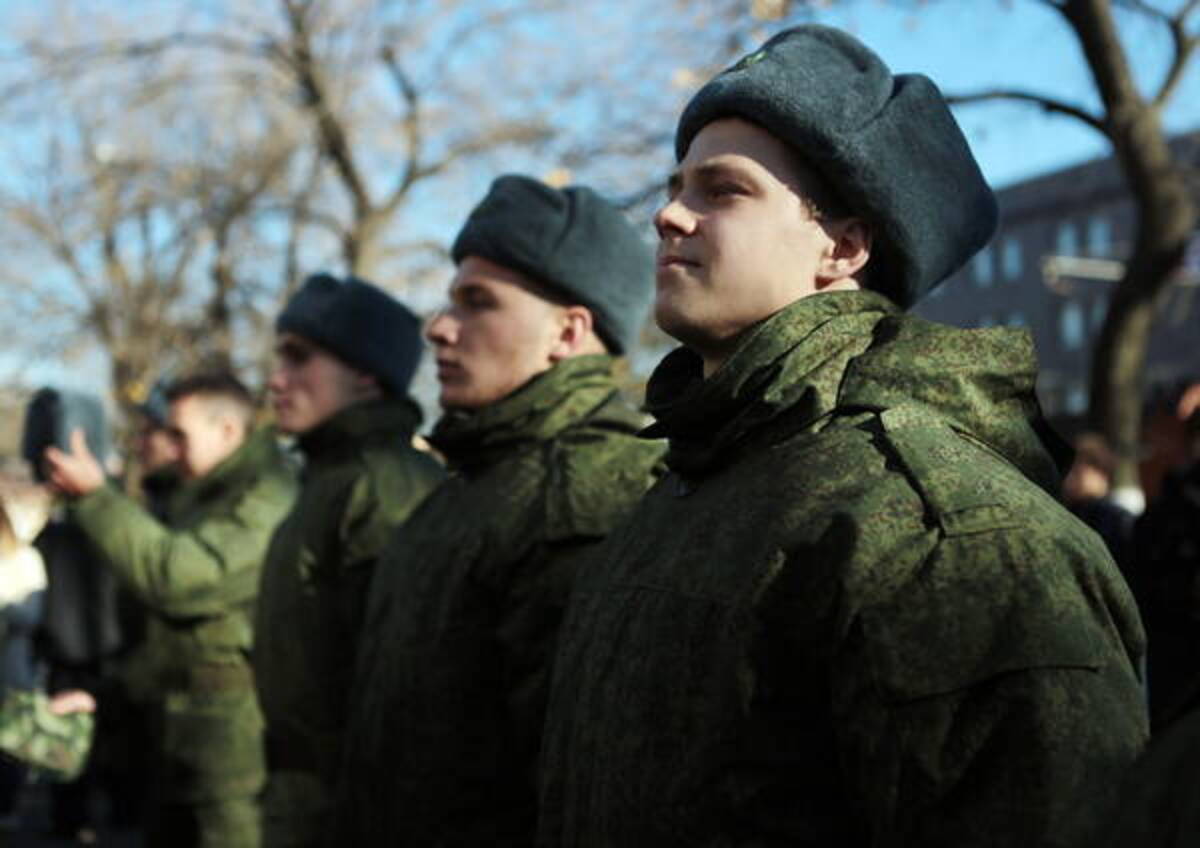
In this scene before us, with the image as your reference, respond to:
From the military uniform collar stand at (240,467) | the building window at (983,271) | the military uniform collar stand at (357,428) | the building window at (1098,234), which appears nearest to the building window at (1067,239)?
the building window at (1098,234)

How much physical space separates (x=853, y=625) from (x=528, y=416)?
1.85 meters

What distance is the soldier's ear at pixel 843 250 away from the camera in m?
2.42

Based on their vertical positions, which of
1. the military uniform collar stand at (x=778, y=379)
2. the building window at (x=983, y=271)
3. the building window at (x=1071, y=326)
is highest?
A: the military uniform collar stand at (x=778, y=379)

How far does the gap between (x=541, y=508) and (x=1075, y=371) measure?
51.9 m

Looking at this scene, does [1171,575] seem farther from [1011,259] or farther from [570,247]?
[1011,259]

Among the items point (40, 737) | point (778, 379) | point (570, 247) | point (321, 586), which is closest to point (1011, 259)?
point (40, 737)

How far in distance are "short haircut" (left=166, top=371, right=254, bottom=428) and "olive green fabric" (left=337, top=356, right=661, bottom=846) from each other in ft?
10.4

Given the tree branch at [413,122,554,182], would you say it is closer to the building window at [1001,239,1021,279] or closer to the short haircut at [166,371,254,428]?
the short haircut at [166,371,254,428]

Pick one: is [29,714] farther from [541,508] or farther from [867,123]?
[867,123]

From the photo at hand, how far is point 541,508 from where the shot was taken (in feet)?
11.3

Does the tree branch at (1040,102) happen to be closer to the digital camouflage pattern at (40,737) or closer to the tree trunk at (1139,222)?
the tree trunk at (1139,222)

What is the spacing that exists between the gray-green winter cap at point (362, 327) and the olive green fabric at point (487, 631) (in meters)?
1.55

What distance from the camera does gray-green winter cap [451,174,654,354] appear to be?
12.9 ft

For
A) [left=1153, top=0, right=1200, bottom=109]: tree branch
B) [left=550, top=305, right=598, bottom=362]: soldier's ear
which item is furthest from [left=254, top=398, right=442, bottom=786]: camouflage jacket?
[left=1153, top=0, right=1200, bottom=109]: tree branch
